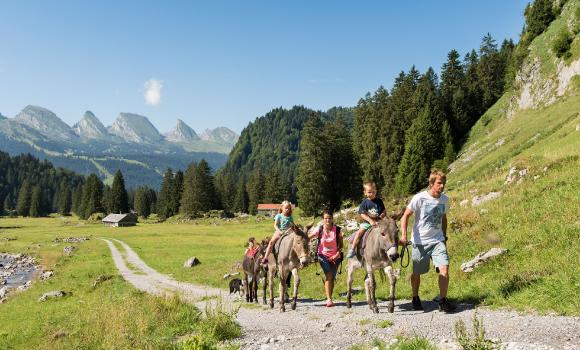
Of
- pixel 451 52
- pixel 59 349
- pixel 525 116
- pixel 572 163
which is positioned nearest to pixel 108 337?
pixel 59 349

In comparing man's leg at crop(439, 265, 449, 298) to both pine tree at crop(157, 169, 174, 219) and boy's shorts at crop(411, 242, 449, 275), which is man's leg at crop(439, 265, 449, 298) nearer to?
boy's shorts at crop(411, 242, 449, 275)

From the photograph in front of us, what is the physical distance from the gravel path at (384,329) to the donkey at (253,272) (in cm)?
252

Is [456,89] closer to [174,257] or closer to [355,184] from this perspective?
[355,184]

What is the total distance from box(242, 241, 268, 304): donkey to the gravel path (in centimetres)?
252

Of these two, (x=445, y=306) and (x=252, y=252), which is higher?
(x=252, y=252)

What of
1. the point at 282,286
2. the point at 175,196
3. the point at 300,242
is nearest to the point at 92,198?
the point at 175,196

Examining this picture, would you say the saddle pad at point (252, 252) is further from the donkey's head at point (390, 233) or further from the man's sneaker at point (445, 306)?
the man's sneaker at point (445, 306)

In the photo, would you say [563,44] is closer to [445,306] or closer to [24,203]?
[445,306]

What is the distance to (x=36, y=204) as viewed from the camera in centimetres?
17888

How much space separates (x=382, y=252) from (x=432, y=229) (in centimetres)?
141

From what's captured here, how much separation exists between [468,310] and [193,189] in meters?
113

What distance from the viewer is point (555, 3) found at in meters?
61.5

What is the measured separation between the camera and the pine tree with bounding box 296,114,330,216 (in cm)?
6894

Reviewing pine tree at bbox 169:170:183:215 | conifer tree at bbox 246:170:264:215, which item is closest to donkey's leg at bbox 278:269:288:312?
conifer tree at bbox 246:170:264:215
